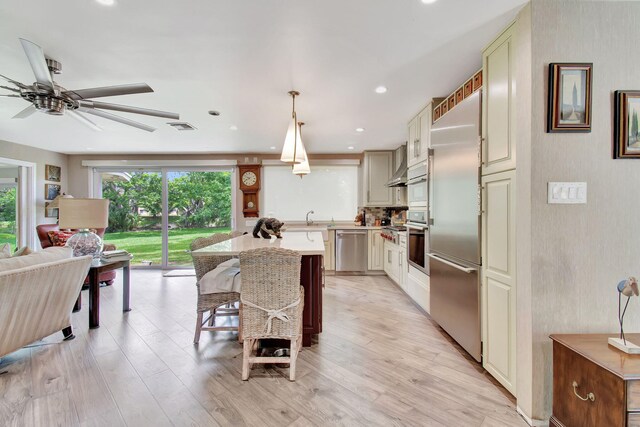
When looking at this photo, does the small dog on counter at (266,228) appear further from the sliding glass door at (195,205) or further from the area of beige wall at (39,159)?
the area of beige wall at (39,159)

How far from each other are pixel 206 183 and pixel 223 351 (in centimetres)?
411

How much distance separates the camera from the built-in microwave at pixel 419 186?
9.40ft

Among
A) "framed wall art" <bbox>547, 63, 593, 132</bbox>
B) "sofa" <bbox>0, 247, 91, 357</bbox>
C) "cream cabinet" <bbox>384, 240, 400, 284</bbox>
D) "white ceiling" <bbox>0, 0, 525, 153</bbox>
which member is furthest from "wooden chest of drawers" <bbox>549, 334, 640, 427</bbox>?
"sofa" <bbox>0, 247, 91, 357</bbox>

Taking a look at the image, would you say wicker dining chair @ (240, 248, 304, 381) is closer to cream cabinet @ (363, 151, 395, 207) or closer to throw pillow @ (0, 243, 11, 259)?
A: throw pillow @ (0, 243, 11, 259)

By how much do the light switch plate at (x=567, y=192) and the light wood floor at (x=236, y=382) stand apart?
1240 mm

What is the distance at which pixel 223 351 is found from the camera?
226 cm

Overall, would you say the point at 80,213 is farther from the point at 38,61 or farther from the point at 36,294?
the point at 38,61

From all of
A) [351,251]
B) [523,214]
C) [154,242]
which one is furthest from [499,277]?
[154,242]

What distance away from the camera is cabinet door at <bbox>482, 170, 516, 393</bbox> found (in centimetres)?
162

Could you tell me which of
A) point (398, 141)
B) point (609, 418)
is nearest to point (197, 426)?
point (609, 418)

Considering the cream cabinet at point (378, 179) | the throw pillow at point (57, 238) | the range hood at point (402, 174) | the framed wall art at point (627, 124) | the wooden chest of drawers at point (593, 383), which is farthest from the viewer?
the cream cabinet at point (378, 179)

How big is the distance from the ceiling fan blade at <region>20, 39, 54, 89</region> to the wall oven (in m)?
3.21

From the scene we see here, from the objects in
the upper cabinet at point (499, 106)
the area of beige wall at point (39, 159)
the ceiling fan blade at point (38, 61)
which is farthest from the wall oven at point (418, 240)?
the area of beige wall at point (39, 159)

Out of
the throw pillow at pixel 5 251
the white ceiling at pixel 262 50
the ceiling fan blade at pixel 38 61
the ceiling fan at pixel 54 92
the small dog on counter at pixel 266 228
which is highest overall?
the white ceiling at pixel 262 50
